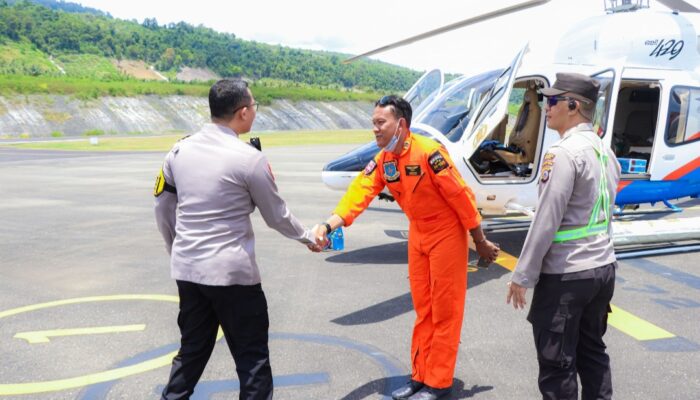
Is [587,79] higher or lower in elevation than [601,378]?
higher

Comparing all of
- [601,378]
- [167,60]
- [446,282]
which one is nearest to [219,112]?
[446,282]

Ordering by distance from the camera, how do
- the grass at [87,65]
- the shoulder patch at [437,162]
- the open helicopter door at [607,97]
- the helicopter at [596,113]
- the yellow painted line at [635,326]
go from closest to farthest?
1. the shoulder patch at [437,162]
2. the yellow painted line at [635,326]
3. the helicopter at [596,113]
4. the open helicopter door at [607,97]
5. the grass at [87,65]

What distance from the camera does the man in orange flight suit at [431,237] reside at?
364 centimetres

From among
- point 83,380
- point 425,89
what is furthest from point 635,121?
point 83,380

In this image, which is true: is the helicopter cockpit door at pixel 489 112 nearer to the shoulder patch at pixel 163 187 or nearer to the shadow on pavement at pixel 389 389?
the shadow on pavement at pixel 389 389

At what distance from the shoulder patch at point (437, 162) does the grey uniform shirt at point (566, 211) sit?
81 cm

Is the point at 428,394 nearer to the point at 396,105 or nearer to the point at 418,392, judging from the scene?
the point at 418,392

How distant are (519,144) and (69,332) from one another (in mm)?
6602

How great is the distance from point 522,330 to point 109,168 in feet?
63.2

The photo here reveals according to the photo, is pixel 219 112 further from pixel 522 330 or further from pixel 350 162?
pixel 350 162

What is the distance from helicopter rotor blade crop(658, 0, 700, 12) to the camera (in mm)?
8125

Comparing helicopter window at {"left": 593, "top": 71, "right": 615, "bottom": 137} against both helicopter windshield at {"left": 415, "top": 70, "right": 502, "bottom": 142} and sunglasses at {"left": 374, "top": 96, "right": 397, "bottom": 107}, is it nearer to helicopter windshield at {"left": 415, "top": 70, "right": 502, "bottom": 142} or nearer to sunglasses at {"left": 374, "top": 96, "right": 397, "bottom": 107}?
helicopter windshield at {"left": 415, "top": 70, "right": 502, "bottom": 142}

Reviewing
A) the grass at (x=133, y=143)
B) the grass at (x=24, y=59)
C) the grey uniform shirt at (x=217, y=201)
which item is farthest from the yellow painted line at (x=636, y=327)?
the grass at (x=24, y=59)

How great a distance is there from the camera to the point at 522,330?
4914 mm
